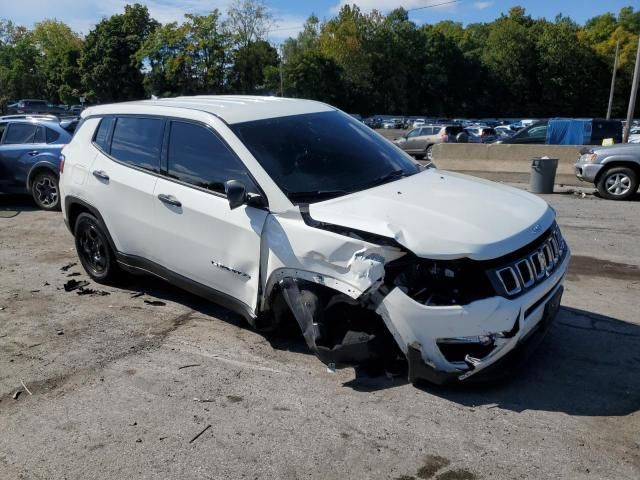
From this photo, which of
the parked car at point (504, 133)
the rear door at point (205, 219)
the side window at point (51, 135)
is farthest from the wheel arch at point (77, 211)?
the parked car at point (504, 133)

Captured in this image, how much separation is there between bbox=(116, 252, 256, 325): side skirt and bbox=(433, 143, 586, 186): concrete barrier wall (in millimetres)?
11739

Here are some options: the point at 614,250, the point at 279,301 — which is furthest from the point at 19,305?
the point at 614,250

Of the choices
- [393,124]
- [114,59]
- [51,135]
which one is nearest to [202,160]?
[51,135]

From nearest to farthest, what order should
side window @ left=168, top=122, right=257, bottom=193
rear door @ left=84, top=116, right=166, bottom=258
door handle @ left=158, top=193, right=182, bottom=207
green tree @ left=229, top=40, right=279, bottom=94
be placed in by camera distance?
side window @ left=168, top=122, right=257, bottom=193 → door handle @ left=158, top=193, right=182, bottom=207 → rear door @ left=84, top=116, right=166, bottom=258 → green tree @ left=229, top=40, right=279, bottom=94

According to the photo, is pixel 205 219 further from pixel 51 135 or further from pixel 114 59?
pixel 114 59

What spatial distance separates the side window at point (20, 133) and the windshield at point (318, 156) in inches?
303

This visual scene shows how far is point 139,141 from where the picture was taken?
199 inches

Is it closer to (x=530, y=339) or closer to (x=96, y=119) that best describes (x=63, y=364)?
(x=96, y=119)

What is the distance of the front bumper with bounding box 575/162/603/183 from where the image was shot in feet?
38.0

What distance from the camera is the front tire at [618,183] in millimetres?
11305

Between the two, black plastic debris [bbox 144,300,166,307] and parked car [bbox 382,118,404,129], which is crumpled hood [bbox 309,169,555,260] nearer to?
black plastic debris [bbox 144,300,166,307]

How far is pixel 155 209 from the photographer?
4719 mm

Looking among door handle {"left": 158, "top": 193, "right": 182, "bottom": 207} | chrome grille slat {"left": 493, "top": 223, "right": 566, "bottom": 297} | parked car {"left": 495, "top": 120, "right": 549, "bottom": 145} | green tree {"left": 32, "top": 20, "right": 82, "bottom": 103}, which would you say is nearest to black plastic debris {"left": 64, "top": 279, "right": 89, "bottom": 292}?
door handle {"left": 158, "top": 193, "right": 182, "bottom": 207}

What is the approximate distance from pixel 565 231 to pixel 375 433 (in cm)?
641
